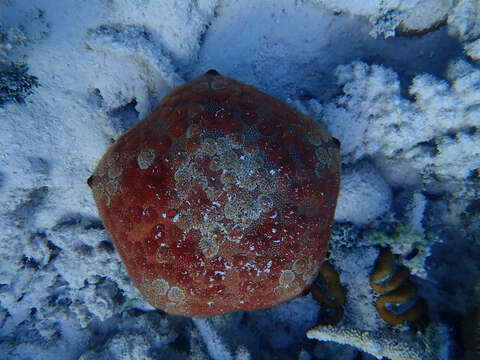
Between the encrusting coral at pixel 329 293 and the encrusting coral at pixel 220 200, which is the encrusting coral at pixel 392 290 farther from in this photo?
the encrusting coral at pixel 220 200

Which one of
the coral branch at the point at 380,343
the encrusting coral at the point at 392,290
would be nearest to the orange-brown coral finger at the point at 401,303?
the encrusting coral at the point at 392,290

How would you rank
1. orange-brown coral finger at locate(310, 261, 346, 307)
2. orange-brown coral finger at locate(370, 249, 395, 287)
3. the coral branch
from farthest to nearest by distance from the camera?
orange-brown coral finger at locate(310, 261, 346, 307), orange-brown coral finger at locate(370, 249, 395, 287), the coral branch

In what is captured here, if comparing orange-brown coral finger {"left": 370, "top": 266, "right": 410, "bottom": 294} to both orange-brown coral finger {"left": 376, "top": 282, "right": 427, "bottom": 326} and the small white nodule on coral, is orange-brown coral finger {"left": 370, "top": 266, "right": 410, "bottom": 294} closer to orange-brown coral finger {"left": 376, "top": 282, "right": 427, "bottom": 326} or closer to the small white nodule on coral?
orange-brown coral finger {"left": 376, "top": 282, "right": 427, "bottom": 326}

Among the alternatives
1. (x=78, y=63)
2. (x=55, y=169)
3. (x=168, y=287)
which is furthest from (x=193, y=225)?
(x=78, y=63)

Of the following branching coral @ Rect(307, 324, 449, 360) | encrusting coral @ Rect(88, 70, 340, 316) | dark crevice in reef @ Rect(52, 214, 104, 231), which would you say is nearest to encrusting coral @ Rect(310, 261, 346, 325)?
branching coral @ Rect(307, 324, 449, 360)

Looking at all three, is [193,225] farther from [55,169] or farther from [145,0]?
[145,0]

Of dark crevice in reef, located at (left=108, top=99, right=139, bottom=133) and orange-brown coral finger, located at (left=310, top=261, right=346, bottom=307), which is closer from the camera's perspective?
dark crevice in reef, located at (left=108, top=99, right=139, bottom=133)
